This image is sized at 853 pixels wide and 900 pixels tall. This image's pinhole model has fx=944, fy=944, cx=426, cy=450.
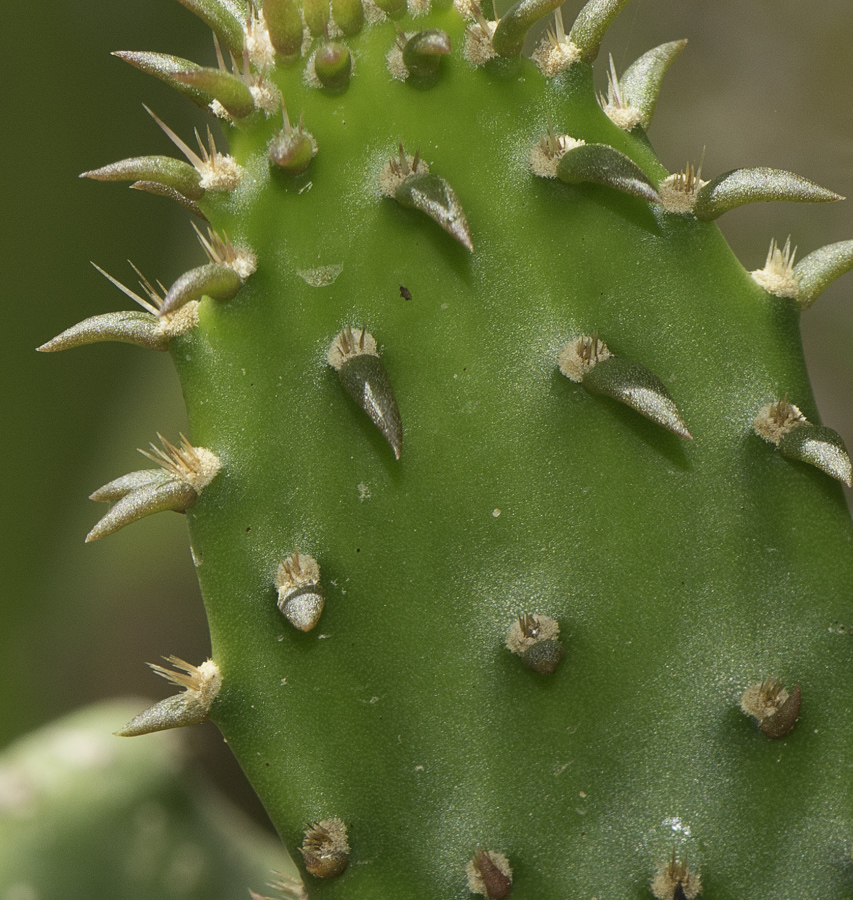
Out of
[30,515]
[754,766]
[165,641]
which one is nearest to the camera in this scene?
[754,766]

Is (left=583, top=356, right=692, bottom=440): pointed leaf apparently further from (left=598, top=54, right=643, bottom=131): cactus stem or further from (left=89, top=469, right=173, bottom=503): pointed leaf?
(left=89, top=469, right=173, bottom=503): pointed leaf

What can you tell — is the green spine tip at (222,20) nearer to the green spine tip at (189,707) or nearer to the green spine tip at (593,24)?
the green spine tip at (593,24)

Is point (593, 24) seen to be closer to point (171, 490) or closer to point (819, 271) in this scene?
point (819, 271)

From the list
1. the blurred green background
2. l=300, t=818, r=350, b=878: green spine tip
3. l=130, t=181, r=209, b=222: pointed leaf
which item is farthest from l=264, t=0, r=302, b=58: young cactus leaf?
the blurred green background

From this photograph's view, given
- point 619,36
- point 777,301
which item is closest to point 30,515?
point 619,36

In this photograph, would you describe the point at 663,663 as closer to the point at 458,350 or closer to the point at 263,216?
the point at 458,350

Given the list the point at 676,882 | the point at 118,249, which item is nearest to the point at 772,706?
the point at 676,882

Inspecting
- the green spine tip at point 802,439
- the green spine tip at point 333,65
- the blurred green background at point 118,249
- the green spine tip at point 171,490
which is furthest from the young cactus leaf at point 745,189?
the blurred green background at point 118,249
